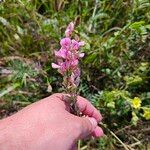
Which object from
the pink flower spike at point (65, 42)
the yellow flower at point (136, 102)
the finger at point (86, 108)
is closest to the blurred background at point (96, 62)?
the yellow flower at point (136, 102)

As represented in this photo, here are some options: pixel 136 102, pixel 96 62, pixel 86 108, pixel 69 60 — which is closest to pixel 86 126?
pixel 86 108

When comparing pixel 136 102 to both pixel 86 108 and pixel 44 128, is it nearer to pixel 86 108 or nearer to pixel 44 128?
pixel 86 108

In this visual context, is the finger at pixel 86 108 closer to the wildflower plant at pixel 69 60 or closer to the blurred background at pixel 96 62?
the wildflower plant at pixel 69 60

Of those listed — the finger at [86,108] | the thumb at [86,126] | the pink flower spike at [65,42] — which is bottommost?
the thumb at [86,126]

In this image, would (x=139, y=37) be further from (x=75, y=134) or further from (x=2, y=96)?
(x=75, y=134)

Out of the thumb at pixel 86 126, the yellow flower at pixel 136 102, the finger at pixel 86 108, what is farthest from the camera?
the yellow flower at pixel 136 102

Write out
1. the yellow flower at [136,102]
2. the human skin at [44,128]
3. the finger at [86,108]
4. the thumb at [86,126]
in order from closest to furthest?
1. the human skin at [44,128]
2. the thumb at [86,126]
3. the finger at [86,108]
4. the yellow flower at [136,102]

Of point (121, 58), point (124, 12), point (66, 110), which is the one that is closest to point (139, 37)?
point (121, 58)

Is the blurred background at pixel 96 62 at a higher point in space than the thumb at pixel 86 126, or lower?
higher
